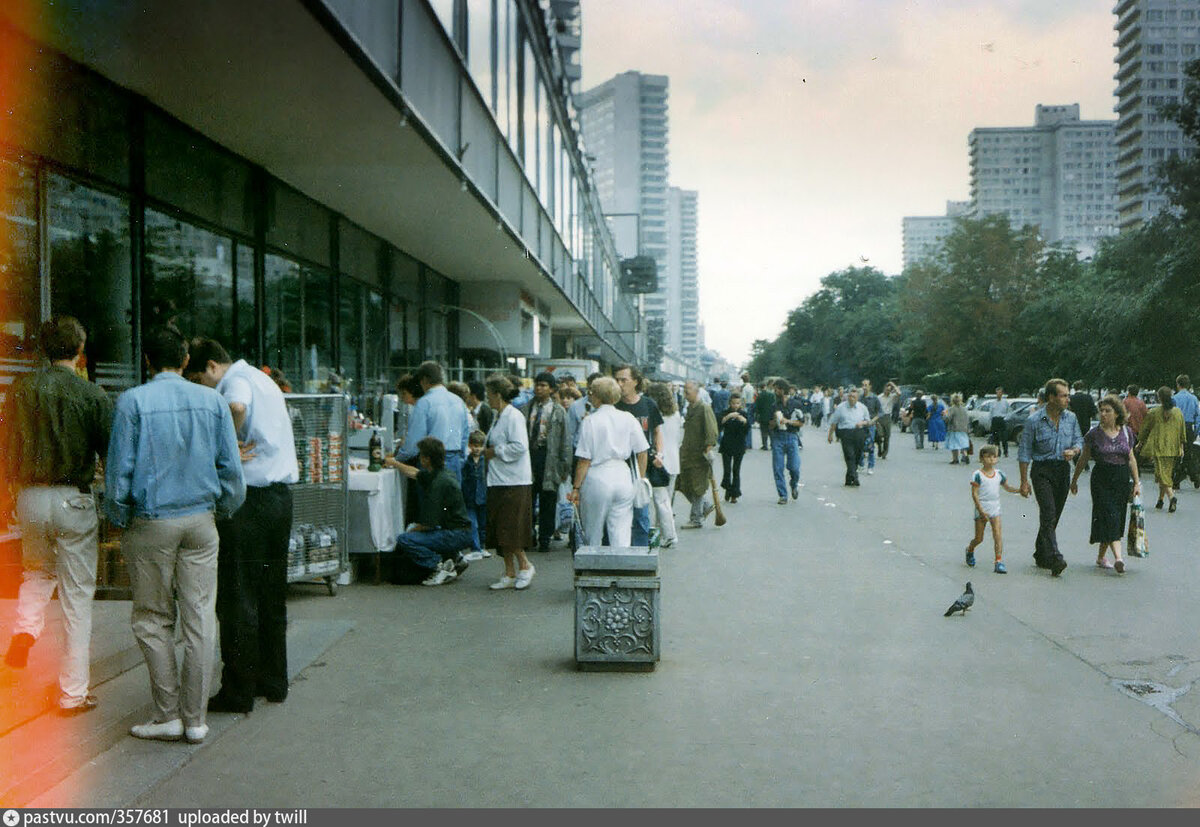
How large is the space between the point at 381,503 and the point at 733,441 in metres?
8.30

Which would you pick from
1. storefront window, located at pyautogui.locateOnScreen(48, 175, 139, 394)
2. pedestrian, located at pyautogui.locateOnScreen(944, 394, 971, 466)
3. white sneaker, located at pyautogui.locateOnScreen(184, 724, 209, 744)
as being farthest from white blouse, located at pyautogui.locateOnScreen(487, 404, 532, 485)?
pedestrian, located at pyautogui.locateOnScreen(944, 394, 971, 466)

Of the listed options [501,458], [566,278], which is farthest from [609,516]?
[566,278]

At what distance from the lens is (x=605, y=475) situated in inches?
342

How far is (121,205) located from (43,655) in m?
4.55

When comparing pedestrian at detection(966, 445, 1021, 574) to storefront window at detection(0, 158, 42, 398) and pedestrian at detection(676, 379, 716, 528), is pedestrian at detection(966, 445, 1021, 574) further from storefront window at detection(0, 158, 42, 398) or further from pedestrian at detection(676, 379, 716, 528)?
storefront window at detection(0, 158, 42, 398)

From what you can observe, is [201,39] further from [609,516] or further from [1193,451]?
[1193,451]

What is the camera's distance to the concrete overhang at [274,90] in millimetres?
7727

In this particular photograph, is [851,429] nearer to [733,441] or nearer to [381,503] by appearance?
[733,441]

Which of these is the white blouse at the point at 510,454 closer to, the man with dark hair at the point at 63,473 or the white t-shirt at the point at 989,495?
the man with dark hair at the point at 63,473

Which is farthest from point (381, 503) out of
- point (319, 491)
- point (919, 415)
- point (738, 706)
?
point (919, 415)

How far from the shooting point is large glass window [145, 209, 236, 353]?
34.5 ft

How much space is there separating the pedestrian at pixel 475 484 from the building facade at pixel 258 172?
2.97m

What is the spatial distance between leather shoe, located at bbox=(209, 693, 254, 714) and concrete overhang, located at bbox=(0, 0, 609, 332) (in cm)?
439

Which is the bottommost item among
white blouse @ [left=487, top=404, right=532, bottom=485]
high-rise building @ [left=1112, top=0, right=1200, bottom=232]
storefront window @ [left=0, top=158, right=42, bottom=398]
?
white blouse @ [left=487, top=404, right=532, bottom=485]
